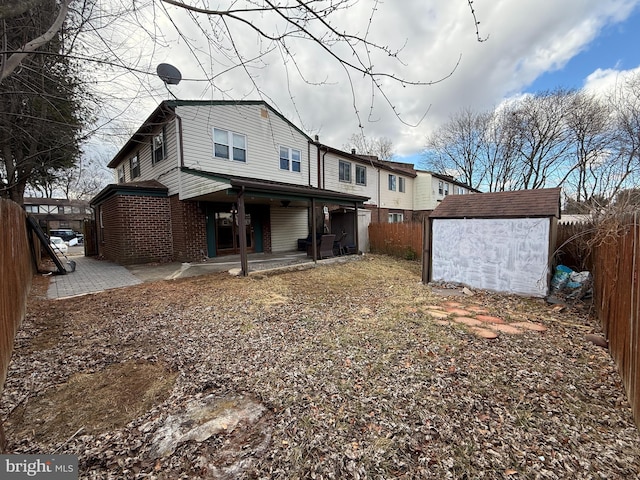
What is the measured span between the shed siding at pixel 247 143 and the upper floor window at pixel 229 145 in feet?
0.46

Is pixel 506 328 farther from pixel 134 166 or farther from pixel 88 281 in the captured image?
pixel 134 166

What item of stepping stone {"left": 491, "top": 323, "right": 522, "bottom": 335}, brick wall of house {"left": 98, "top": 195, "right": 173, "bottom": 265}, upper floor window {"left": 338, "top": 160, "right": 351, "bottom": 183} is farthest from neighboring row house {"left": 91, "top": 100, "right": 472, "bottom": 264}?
stepping stone {"left": 491, "top": 323, "right": 522, "bottom": 335}

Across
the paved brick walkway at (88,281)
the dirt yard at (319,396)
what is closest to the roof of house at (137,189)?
the paved brick walkway at (88,281)

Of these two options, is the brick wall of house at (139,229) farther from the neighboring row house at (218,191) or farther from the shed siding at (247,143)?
the shed siding at (247,143)

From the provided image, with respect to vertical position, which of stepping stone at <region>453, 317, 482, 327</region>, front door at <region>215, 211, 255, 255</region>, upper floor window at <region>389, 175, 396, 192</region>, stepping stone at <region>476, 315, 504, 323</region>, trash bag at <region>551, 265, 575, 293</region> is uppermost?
upper floor window at <region>389, 175, 396, 192</region>

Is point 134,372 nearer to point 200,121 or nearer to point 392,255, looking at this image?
point 200,121

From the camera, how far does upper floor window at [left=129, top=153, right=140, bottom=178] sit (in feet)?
43.1

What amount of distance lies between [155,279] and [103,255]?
8203mm

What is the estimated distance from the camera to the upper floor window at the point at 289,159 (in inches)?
521

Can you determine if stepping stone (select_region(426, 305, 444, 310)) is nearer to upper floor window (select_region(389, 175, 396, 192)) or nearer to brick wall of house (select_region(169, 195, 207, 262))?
brick wall of house (select_region(169, 195, 207, 262))

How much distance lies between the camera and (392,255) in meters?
12.9

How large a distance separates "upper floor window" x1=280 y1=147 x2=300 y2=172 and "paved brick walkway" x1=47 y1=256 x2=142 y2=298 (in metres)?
8.00

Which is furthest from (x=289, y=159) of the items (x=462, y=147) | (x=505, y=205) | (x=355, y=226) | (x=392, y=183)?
(x=462, y=147)

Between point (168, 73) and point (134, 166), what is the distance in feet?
40.2
